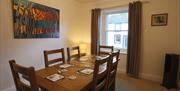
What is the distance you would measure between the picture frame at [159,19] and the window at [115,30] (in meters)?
0.76

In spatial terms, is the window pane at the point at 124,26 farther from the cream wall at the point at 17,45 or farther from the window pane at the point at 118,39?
the cream wall at the point at 17,45

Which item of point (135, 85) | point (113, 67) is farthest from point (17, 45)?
point (135, 85)

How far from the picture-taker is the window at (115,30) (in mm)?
3570

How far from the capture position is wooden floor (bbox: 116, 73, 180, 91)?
8.23 ft

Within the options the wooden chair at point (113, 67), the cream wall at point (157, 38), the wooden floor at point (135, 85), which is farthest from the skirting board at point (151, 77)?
the wooden chair at point (113, 67)

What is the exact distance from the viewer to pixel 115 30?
377 cm

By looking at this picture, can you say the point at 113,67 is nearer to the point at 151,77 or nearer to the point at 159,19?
the point at 151,77

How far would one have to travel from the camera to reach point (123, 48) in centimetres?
365

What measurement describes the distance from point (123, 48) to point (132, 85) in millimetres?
1271

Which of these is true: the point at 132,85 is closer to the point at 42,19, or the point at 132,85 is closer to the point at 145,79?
the point at 145,79

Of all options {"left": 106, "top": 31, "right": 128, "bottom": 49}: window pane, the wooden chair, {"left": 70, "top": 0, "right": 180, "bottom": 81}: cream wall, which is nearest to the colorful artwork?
{"left": 106, "top": 31, "right": 128, "bottom": 49}: window pane

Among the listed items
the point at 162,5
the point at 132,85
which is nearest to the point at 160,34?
the point at 162,5

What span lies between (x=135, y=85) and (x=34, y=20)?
8.92 ft

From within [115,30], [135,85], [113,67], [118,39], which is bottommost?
[135,85]
